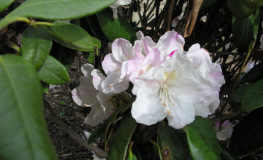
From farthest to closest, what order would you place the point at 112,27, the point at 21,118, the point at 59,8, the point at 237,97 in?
the point at 237,97 → the point at 112,27 → the point at 59,8 → the point at 21,118

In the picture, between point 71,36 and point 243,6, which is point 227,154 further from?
point 71,36

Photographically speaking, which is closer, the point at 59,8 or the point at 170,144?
the point at 59,8

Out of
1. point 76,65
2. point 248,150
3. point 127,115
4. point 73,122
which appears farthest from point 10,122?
point 76,65

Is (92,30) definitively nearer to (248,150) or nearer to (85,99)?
(85,99)

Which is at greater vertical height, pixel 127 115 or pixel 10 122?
pixel 10 122

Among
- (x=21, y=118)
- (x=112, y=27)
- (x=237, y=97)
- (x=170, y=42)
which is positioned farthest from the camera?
(x=237, y=97)

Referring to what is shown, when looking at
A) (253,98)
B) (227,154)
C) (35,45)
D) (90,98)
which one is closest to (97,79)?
(90,98)

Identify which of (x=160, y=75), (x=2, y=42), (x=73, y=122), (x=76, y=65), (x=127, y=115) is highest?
(x=2, y=42)

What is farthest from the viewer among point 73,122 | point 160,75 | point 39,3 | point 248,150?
point 73,122
